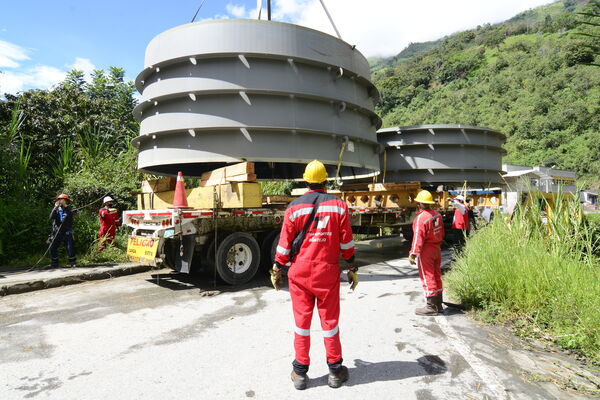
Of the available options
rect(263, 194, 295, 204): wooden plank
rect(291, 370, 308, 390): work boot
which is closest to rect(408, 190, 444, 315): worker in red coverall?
rect(291, 370, 308, 390): work boot

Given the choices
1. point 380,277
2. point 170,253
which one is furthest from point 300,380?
point 170,253

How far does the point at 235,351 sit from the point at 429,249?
111 inches

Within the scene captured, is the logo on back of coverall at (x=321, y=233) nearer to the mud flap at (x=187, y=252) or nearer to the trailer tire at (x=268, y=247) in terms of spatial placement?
the mud flap at (x=187, y=252)

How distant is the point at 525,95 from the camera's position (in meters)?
79.2

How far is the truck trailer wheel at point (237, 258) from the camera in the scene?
640 centimetres

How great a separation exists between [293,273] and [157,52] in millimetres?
7229

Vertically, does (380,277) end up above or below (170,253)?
below

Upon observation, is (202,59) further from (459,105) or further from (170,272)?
(459,105)

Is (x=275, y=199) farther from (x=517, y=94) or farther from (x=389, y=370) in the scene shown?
(x=517, y=94)

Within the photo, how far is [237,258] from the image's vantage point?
675cm

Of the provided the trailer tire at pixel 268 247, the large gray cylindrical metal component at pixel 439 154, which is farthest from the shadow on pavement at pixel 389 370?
the large gray cylindrical metal component at pixel 439 154

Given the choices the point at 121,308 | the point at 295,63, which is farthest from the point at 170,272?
the point at 295,63

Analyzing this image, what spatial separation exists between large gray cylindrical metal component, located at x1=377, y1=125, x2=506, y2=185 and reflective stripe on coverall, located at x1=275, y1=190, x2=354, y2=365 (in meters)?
8.85

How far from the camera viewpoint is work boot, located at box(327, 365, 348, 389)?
2.87 meters
